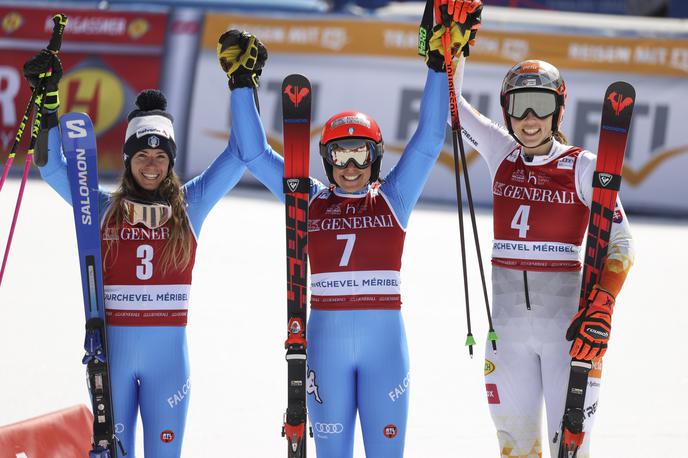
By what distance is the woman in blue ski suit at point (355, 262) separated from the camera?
4.64 m

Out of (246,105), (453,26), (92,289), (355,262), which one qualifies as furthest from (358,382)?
(453,26)

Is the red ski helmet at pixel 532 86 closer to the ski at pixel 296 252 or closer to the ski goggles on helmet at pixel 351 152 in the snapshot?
the ski goggles on helmet at pixel 351 152

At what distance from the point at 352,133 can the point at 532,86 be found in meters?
0.86

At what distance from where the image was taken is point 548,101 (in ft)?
16.0

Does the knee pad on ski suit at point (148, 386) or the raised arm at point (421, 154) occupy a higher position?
the raised arm at point (421, 154)

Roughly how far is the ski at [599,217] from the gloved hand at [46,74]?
2438 mm

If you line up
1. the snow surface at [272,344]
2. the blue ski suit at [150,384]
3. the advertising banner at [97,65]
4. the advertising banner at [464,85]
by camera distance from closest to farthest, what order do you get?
1. the blue ski suit at [150,384]
2. the snow surface at [272,344]
3. the advertising banner at [464,85]
4. the advertising banner at [97,65]

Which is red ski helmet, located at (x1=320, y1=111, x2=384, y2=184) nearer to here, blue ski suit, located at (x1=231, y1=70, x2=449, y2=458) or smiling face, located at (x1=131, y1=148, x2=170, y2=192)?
blue ski suit, located at (x1=231, y1=70, x2=449, y2=458)

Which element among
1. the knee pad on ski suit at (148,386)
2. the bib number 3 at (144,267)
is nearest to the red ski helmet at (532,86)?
the bib number 3 at (144,267)

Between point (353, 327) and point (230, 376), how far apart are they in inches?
106

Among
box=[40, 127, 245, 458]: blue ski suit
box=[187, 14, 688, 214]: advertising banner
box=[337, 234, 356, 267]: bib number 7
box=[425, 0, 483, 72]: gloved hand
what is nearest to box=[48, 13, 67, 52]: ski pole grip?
box=[40, 127, 245, 458]: blue ski suit

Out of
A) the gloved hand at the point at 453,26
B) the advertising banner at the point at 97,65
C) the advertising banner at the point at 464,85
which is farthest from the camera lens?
the advertising banner at the point at 97,65

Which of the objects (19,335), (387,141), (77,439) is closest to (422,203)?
(387,141)

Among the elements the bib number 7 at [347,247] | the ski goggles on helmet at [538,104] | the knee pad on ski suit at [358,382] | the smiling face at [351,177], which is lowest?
the knee pad on ski suit at [358,382]
